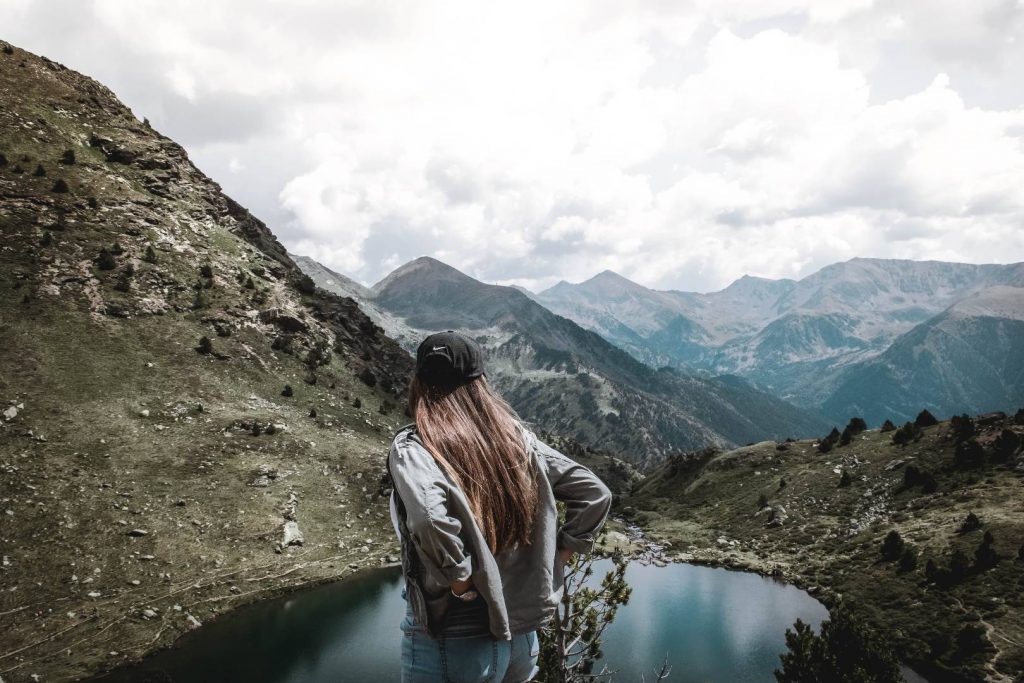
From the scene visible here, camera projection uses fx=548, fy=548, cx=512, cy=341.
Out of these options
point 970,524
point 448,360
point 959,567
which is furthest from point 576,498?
point 970,524

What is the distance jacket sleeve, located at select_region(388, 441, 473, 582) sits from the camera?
162 inches

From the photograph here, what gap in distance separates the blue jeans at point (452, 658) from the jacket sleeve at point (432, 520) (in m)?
0.75

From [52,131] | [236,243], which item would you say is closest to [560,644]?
[236,243]

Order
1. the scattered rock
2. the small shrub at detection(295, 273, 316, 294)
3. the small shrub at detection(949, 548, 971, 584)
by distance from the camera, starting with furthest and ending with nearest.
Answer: the small shrub at detection(295, 273, 316, 294) → the scattered rock → the small shrub at detection(949, 548, 971, 584)

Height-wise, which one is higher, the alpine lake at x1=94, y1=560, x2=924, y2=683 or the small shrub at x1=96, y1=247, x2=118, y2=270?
Answer: the small shrub at x1=96, y1=247, x2=118, y2=270

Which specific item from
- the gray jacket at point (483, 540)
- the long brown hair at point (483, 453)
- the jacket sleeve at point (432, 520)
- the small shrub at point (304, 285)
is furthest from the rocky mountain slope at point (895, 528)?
the small shrub at point (304, 285)

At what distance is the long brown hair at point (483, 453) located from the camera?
4.59m

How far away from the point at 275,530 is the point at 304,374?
2859 cm

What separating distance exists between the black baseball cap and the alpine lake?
3884cm

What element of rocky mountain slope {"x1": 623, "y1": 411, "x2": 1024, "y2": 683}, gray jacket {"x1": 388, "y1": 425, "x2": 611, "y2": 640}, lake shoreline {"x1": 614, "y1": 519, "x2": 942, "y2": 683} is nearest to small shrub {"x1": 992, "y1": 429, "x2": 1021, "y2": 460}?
rocky mountain slope {"x1": 623, "y1": 411, "x2": 1024, "y2": 683}

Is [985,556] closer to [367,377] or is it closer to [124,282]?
[367,377]

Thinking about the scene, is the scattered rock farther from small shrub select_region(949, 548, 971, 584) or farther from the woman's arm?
small shrub select_region(949, 548, 971, 584)

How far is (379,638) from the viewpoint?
143ft

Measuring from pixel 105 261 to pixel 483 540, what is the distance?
7850 cm
